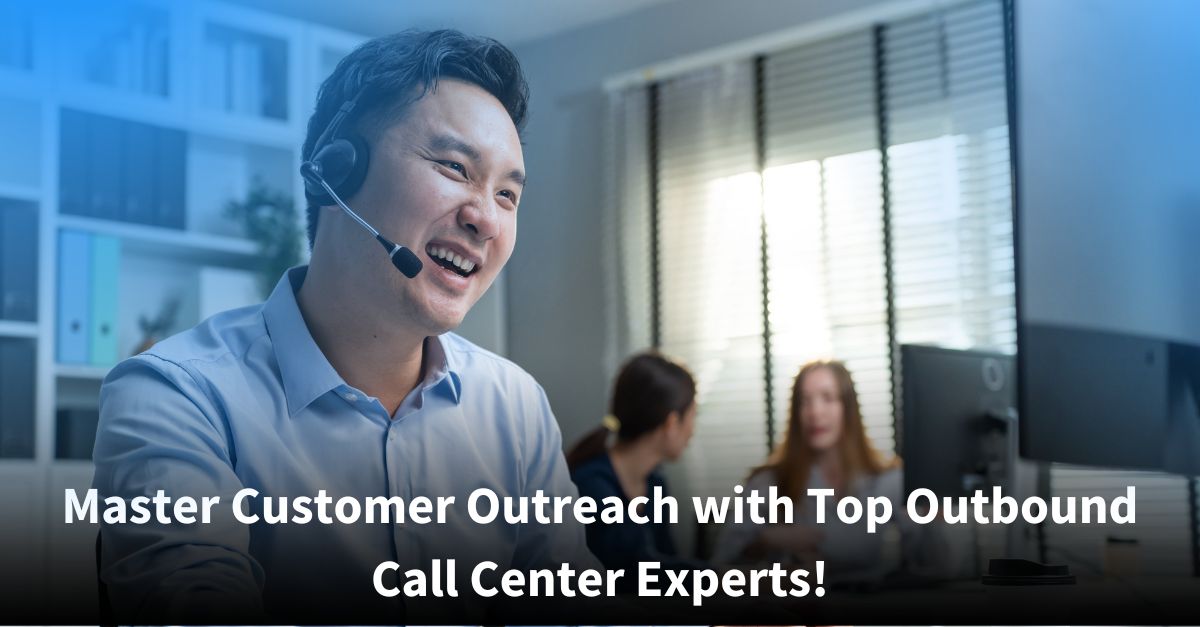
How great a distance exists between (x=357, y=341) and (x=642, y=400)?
1.51 m

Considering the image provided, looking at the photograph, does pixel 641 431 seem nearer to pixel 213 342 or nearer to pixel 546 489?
pixel 546 489

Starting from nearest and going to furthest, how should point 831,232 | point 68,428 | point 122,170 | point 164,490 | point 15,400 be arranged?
point 164,490 < point 68,428 < point 122,170 < point 15,400 < point 831,232

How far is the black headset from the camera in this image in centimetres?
67

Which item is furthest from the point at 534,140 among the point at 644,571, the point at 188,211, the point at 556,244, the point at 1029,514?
the point at 1029,514

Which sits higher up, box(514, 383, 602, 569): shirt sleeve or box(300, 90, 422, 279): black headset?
box(300, 90, 422, 279): black headset

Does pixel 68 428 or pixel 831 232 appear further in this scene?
pixel 831 232

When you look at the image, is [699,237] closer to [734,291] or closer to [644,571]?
[734,291]

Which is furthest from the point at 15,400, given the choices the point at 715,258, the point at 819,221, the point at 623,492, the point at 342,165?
the point at 819,221

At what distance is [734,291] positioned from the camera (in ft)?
9.06

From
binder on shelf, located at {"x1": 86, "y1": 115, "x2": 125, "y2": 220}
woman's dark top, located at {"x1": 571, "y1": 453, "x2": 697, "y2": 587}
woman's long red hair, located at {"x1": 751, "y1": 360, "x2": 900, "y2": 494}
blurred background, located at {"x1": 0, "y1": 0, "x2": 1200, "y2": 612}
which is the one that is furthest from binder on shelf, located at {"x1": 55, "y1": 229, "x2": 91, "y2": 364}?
woman's long red hair, located at {"x1": 751, "y1": 360, "x2": 900, "y2": 494}

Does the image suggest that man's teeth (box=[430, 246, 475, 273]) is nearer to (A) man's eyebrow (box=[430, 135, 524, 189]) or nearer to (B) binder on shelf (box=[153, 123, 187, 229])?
(A) man's eyebrow (box=[430, 135, 524, 189])

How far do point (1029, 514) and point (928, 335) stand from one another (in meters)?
0.98

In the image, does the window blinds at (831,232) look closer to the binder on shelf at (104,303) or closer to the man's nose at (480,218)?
the binder on shelf at (104,303)

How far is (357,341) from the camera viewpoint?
2.26 ft
